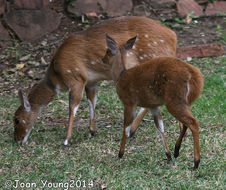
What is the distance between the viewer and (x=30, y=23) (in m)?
9.72

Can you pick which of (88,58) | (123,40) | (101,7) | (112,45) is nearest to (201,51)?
(101,7)

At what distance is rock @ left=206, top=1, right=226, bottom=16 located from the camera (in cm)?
1063

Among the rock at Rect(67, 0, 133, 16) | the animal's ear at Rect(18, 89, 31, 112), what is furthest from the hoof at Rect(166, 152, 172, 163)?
the rock at Rect(67, 0, 133, 16)

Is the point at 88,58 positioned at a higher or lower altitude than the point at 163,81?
lower

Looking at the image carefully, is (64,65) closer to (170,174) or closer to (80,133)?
(80,133)

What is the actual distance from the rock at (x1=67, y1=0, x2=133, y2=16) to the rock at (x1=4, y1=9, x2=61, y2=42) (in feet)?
2.26

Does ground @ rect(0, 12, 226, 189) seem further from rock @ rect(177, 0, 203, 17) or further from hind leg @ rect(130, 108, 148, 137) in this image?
rock @ rect(177, 0, 203, 17)

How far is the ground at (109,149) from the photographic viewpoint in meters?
4.36

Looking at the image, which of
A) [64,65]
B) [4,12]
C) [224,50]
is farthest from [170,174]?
[4,12]

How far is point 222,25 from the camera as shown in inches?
396

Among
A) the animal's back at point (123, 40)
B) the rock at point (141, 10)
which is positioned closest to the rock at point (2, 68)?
the animal's back at point (123, 40)

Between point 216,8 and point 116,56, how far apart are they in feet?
20.9

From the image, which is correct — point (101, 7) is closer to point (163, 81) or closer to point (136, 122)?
point (136, 122)

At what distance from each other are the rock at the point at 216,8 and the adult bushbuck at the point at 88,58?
194 inches
